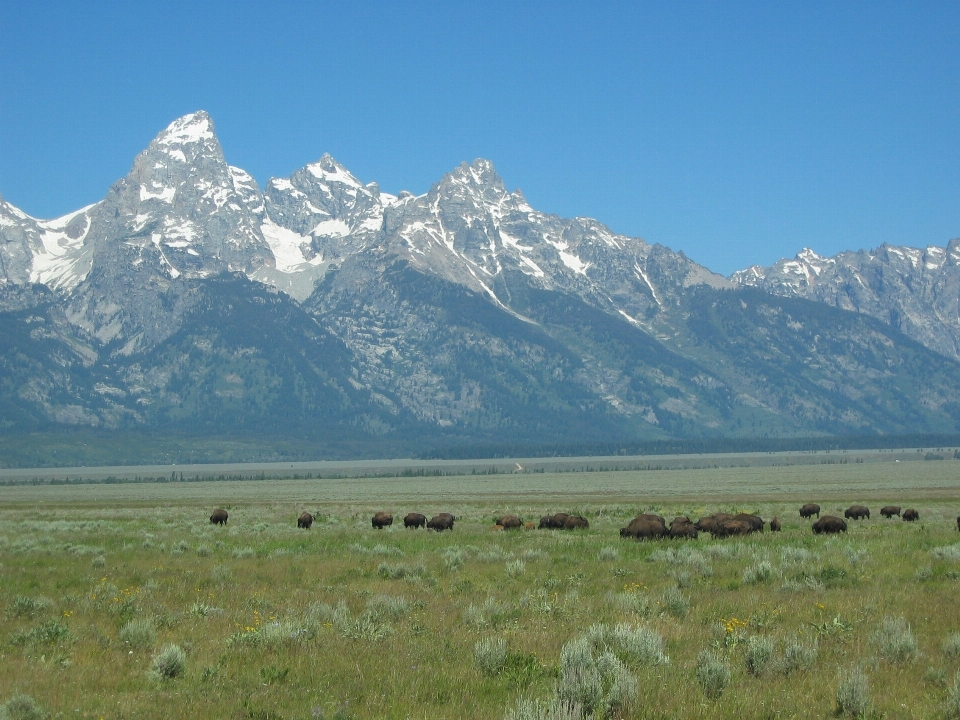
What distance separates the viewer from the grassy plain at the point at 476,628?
1146 cm

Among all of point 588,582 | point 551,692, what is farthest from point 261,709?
point 588,582

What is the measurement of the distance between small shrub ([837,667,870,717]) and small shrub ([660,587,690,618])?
5.98m

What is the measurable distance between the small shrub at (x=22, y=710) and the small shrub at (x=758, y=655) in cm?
869

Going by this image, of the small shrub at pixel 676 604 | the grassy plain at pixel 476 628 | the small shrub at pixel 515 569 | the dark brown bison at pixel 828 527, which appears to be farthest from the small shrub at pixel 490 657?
the dark brown bison at pixel 828 527

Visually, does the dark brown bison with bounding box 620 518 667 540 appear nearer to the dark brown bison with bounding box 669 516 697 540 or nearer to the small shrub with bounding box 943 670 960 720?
the dark brown bison with bounding box 669 516 697 540

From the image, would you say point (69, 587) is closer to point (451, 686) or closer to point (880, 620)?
point (451, 686)

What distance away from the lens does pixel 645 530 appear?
112 ft

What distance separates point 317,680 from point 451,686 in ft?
6.13

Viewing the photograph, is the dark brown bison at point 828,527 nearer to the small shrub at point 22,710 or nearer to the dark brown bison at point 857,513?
the dark brown bison at point 857,513

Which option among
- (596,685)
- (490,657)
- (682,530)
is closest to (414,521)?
(682,530)

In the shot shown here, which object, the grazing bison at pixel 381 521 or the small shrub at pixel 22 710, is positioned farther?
the grazing bison at pixel 381 521

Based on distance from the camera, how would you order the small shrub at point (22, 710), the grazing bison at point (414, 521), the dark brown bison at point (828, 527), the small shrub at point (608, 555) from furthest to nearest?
the grazing bison at point (414, 521) → the dark brown bison at point (828, 527) → the small shrub at point (608, 555) → the small shrub at point (22, 710)

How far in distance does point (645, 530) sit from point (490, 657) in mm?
22253

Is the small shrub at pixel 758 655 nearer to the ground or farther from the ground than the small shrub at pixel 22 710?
farther from the ground
